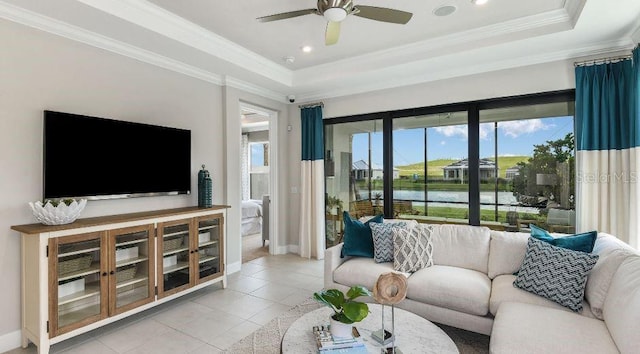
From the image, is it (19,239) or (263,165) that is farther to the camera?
(263,165)

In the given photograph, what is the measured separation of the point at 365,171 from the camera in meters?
4.93

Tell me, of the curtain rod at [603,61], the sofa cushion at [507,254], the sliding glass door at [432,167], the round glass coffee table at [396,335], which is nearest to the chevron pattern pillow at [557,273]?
the sofa cushion at [507,254]

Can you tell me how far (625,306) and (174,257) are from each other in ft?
11.8

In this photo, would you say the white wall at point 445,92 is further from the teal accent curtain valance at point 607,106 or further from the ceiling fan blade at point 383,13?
the ceiling fan blade at point 383,13

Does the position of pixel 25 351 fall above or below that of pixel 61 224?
below

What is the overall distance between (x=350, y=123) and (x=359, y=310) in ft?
12.1

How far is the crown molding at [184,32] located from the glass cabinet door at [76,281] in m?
1.86

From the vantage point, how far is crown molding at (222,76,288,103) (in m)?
4.28

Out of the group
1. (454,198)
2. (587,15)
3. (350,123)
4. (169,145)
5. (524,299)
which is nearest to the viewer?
(524,299)

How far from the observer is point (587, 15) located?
266 centimetres

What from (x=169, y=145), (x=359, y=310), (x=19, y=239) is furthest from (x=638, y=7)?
(x=19, y=239)

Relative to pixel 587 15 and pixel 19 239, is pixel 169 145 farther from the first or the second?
pixel 587 15

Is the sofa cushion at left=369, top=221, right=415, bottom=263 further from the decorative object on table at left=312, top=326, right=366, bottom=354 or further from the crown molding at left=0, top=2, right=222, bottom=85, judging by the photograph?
the crown molding at left=0, top=2, right=222, bottom=85

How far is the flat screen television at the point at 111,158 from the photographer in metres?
2.65
